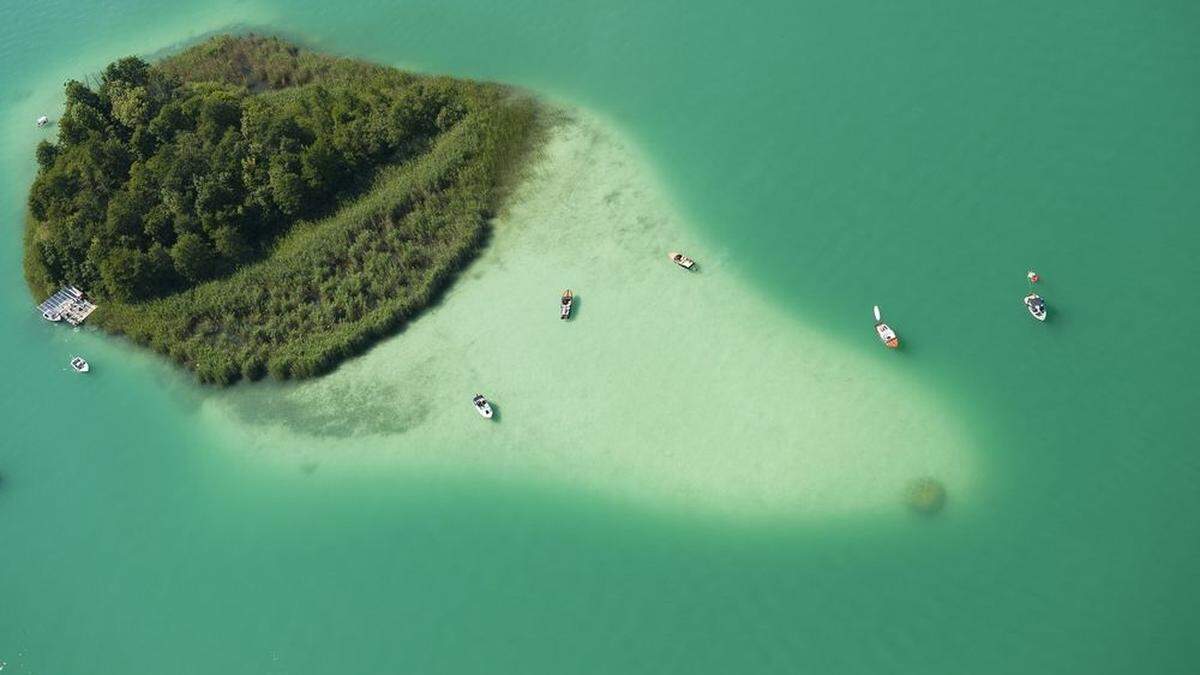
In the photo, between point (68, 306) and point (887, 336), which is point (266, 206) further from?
point (887, 336)

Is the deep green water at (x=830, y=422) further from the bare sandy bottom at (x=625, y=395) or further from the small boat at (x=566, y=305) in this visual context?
the small boat at (x=566, y=305)

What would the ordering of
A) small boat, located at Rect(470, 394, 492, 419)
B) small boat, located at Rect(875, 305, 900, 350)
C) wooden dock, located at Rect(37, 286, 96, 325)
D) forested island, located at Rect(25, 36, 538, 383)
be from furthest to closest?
wooden dock, located at Rect(37, 286, 96, 325)
forested island, located at Rect(25, 36, 538, 383)
small boat, located at Rect(470, 394, 492, 419)
small boat, located at Rect(875, 305, 900, 350)

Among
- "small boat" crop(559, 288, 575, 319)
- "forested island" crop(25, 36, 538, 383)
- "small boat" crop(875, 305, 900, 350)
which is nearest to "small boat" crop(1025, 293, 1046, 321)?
"small boat" crop(875, 305, 900, 350)

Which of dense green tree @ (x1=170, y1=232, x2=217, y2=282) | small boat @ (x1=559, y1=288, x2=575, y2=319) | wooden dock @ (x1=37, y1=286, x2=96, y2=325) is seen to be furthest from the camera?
wooden dock @ (x1=37, y1=286, x2=96, y2=325)

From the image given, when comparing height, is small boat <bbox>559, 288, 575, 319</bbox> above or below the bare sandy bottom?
above

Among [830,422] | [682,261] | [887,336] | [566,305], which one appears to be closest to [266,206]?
[566,305]

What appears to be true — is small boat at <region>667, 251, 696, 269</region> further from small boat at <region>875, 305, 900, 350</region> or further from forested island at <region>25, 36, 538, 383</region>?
forested island at <region>25, 36, 538, 383</region>

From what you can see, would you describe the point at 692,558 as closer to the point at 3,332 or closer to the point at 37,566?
the point at 37,566
